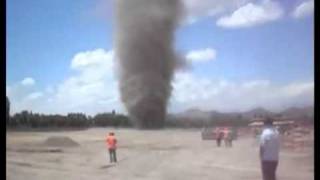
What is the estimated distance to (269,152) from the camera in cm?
350

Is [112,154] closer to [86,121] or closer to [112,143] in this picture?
[112,143]

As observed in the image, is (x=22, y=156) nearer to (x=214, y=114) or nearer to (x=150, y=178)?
(x=150, y=178)

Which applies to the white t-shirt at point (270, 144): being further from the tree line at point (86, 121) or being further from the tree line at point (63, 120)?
the tree line at point (63, 120)

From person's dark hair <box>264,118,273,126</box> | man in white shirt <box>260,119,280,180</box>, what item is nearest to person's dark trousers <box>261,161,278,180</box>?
man in white shirt <box>260,119,280,180</box>

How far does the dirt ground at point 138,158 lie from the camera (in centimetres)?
358

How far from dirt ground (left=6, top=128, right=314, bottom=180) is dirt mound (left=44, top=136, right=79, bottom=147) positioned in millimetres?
28

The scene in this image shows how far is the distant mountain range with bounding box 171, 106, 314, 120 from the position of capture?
11.5 ft

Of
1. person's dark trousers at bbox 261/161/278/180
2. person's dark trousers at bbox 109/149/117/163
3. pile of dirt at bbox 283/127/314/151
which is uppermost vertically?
pile of dirt at bbox 283/127/314/151

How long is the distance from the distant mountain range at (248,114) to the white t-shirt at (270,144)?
14 cm

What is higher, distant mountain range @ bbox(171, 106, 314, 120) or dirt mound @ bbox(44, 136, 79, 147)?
distant mountain range @ bbox(171, 106, 314, 120)

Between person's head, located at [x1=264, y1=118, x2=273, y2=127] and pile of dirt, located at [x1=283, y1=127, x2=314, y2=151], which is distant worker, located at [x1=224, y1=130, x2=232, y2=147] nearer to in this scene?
person's head, located at [x1=264, y1=118, x2=273, y2=127]

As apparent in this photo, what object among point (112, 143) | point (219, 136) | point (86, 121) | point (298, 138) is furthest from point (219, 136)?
point (86, 121)

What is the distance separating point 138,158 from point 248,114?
864 millimetres

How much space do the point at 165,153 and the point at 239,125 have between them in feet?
1.91
